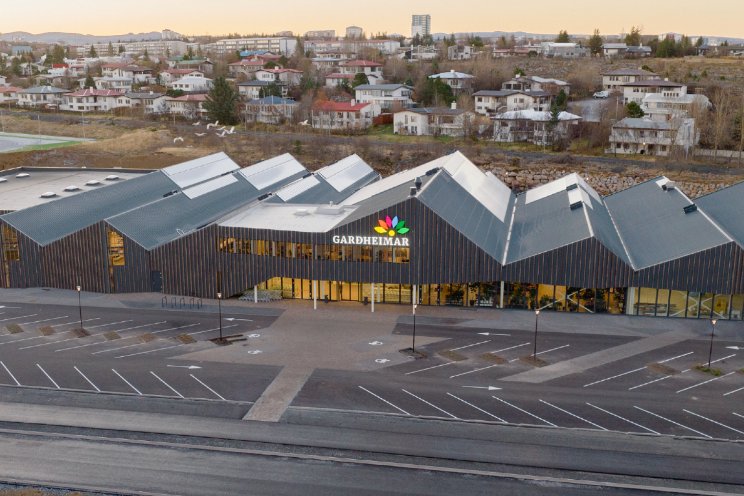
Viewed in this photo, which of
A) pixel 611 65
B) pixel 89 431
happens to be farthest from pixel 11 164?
pixel 611 65

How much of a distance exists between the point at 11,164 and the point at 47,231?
189 ft

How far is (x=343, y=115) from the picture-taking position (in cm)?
12125

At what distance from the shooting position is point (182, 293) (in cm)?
4900

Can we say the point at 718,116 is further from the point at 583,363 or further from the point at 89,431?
the point at 89,431

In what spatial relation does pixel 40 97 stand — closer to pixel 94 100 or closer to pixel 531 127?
pixel 94 100

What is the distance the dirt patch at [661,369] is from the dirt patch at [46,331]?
35.2m

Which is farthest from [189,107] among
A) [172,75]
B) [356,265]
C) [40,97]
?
[356,265]

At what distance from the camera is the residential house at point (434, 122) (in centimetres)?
11081

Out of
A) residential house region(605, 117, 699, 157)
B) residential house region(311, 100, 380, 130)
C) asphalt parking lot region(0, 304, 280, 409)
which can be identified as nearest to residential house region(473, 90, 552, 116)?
residential house region(311, 100, 380, 130)

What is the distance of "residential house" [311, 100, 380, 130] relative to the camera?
4747 inches

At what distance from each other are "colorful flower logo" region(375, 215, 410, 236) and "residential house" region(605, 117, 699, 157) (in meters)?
61.6

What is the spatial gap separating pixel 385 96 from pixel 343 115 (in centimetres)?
1410

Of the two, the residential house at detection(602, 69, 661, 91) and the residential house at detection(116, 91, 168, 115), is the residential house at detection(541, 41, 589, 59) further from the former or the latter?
the residential house at detection(116, 91, 168, 115)

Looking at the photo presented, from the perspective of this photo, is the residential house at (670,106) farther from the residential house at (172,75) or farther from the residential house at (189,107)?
the residential house at (172,75)
